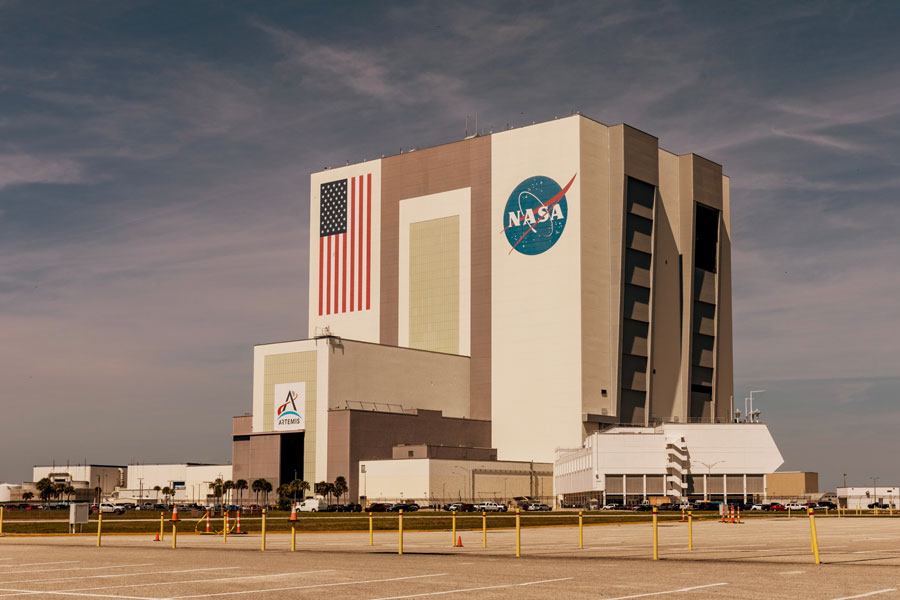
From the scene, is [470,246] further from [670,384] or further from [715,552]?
[715,552]

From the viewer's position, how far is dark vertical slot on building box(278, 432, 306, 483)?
165750 mm

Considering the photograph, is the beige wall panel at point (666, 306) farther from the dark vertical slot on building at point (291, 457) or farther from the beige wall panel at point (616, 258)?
the dark vertical slot on building at point (291, 457)

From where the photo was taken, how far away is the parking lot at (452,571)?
22375 millimetres

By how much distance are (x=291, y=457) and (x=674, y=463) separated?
58.0 meters

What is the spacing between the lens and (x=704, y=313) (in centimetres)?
18162

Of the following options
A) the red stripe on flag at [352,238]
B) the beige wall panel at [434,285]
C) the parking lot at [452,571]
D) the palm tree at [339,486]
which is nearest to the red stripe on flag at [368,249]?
the red stripe on flag at [352,238]

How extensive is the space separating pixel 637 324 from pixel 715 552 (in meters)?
130

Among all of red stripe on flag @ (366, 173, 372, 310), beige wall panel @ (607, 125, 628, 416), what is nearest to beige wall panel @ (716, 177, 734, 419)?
beige wall panel @ (607, 125, 628, 416)

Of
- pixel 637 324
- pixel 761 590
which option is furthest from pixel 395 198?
pixel 761 590

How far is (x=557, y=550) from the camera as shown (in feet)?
132

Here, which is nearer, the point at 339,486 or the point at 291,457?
the point at 339,486

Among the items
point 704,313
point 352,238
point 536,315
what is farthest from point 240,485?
point 704,313

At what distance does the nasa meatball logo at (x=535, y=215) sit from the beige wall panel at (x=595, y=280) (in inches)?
157

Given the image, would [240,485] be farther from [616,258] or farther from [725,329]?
[725,329]
